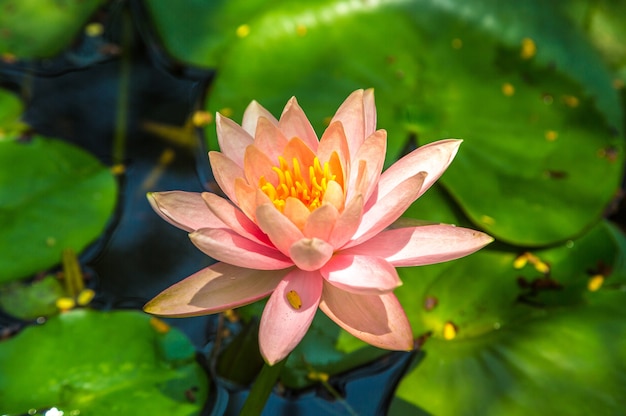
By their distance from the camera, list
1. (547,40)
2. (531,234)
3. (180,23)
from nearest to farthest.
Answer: (531,234), (547,40), (180,23)

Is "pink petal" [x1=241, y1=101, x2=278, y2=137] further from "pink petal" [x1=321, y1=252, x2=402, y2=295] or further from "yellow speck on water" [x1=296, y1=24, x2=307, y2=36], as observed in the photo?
"yellow speck on water" [x1=296, y1=24, x2=307, y2=36]

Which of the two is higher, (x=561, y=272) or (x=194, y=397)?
(x=561, y=272)

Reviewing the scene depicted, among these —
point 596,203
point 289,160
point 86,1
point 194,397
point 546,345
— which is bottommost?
point 194,397

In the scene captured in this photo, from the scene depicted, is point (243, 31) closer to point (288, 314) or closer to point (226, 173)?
point (226, 173)

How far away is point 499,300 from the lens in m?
2.05

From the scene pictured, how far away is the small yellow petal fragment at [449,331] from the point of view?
197 centimetres

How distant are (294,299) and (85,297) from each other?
1.14 meters

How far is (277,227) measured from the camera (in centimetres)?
143

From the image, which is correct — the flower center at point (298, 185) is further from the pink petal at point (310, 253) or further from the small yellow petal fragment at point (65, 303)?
the small yellow petal fragment at point (65, 303)

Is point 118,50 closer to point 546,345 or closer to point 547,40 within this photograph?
point 547,40

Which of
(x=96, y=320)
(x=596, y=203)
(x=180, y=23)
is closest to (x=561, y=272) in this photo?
(x=596, y=203)

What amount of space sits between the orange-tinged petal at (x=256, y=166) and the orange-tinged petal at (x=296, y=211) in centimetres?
16

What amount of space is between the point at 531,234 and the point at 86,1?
8.28ft

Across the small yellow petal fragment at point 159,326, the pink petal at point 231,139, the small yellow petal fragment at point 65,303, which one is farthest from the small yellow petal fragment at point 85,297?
the pink petal at point 231,139
